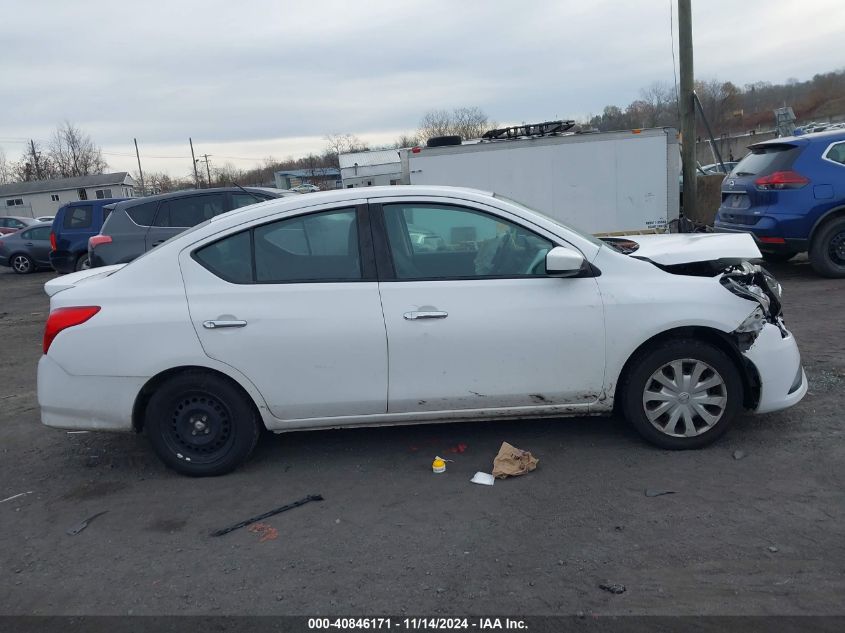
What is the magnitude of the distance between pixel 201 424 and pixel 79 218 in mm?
13514

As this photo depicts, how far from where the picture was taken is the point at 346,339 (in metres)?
4.21

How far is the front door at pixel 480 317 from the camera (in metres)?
4.20

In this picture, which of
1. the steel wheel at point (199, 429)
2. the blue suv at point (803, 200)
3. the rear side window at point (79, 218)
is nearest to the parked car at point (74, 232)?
the rear side window at point (79, 218)

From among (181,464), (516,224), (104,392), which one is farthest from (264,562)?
(516,224)

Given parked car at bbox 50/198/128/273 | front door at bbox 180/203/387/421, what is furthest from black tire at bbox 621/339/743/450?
parked car at bbox 50/198/128/273

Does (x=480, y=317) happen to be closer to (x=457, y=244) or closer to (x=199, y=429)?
(x=457, y=244)

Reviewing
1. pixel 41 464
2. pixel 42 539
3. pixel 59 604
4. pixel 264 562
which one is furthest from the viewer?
pixel 41 464

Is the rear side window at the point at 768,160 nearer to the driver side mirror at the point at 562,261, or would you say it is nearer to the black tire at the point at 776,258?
the black tire at the point at 776,258

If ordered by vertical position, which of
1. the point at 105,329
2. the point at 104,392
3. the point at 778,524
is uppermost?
the point at 105,329

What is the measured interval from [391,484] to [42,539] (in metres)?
1.95

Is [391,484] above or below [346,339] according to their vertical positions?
below

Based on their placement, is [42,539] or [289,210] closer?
[42,539]

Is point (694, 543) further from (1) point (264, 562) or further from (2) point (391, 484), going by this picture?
(1) point (264, 562)

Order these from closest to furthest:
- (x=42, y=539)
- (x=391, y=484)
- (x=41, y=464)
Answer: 1. (x=42, y=539)
2. (x=391, y=484)
3. (x=41, y=464)
